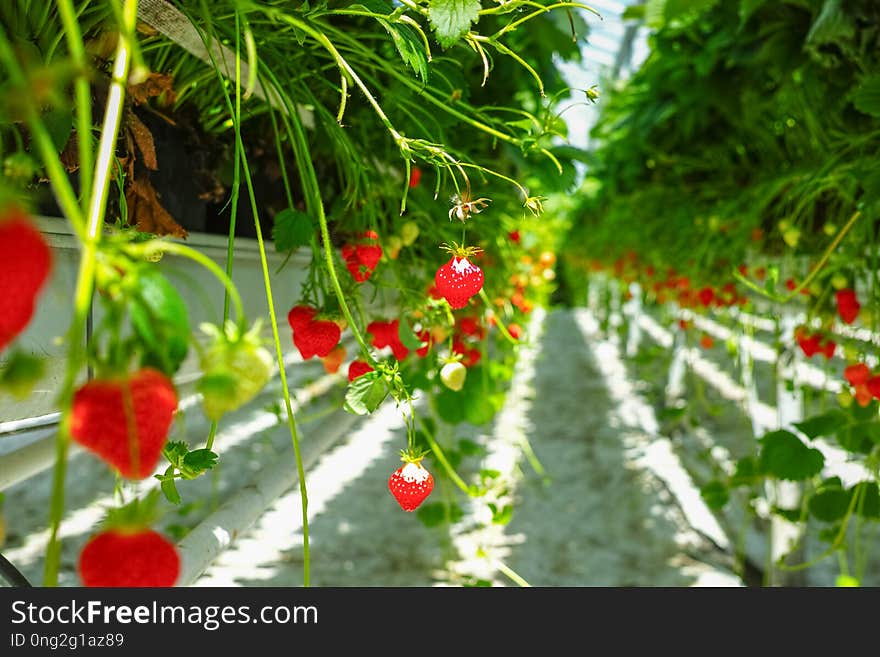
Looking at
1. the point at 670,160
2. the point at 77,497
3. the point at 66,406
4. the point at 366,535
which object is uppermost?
the point at 670,160

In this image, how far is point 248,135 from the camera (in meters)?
0.75

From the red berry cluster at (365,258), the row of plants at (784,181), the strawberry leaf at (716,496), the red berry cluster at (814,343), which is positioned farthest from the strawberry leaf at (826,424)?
the red berry cluster at (365,258)

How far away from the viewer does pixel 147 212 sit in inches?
20.5

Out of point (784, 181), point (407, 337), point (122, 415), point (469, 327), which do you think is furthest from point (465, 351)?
point (122, 415)

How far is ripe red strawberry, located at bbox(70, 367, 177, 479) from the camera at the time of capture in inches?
6.3

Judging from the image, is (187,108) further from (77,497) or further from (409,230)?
(77,497)

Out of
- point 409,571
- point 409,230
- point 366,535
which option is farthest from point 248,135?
point 366,535

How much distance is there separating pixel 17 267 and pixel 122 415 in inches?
1.6

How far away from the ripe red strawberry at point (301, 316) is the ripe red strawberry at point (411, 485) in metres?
0.17

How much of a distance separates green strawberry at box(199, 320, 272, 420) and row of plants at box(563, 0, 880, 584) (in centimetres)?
62

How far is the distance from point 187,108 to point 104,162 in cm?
55
